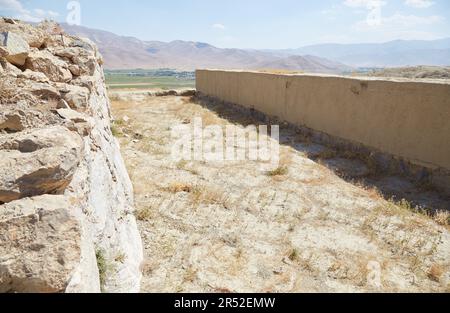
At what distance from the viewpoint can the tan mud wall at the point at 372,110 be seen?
523cm

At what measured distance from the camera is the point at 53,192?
234 centimetres

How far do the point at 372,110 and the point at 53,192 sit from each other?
567 cm

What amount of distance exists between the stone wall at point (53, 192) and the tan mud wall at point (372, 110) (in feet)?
14.5

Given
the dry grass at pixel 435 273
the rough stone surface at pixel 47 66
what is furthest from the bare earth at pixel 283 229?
the rough stone surface at pixel 47 66

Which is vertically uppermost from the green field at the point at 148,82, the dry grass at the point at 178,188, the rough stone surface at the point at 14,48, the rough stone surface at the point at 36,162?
the green field at the point at 148,82

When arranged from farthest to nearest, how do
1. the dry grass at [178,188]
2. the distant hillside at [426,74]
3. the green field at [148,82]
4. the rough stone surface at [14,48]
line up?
the green field at [148,82]
the distant hillside at [426,74]
the dry grass at [178,188]
the rough stone surface at [14,48]

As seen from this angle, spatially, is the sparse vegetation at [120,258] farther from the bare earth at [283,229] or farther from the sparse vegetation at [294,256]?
the sparse vegetation at [294,256]

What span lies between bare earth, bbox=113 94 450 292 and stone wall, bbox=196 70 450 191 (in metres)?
0.52

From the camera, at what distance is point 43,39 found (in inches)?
183
